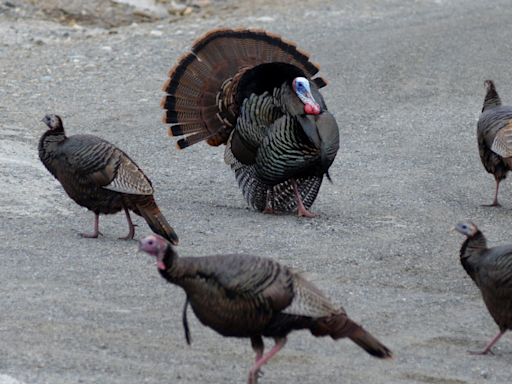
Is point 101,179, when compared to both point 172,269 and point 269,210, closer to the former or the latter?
point 269,210

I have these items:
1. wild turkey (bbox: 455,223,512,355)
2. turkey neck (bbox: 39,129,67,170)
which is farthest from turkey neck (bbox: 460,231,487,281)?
turkey neck (bbox: 39,129,67,170)

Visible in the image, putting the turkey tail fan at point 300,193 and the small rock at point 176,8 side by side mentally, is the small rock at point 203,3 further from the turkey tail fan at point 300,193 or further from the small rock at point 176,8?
the turkey tail fan at point 300,193

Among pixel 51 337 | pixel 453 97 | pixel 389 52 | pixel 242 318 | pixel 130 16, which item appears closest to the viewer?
pixel 242 318

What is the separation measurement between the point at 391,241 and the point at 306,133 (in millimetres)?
1103

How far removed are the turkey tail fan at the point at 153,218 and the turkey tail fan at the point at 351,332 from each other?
6.78ft

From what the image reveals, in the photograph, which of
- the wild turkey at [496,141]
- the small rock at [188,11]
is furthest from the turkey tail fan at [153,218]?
the small rock at [188,11]

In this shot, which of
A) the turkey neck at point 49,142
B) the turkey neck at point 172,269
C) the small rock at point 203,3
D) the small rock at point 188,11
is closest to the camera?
the turkey neck at point 172,269

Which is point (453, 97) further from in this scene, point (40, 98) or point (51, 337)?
point (51, 337)

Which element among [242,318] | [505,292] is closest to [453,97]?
[505,292]

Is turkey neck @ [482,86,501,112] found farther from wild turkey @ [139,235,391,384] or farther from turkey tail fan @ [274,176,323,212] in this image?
wild turkey @ [139,235,391,384]

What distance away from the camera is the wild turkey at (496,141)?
6633 millimetres

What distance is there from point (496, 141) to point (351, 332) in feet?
12.4

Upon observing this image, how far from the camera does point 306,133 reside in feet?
19.7

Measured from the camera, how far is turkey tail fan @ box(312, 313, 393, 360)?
348 cm
